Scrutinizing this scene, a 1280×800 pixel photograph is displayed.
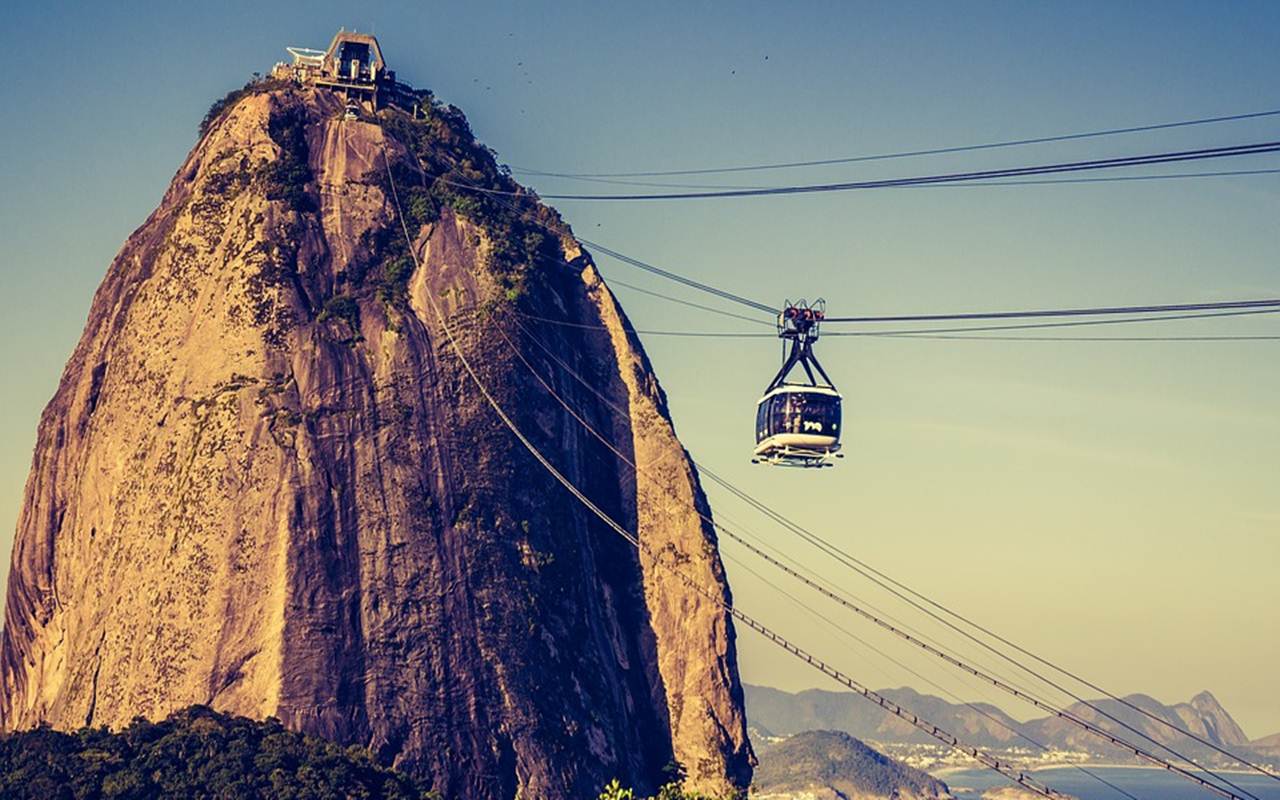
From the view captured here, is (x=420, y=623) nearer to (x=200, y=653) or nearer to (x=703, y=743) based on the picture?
(x=200, y=653)

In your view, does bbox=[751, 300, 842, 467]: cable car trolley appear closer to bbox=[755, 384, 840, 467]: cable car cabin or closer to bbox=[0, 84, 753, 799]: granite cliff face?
bbox=[755, 384, 840, 467]: cable car cabin

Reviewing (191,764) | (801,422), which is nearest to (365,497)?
Answer: (191,764)

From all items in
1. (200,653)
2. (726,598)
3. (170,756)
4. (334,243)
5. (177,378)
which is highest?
(334,243)

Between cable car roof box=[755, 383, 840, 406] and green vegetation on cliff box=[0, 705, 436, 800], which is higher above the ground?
cable car roof box=[755, 383, 840, 406]

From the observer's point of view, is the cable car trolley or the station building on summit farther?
the station building on summit

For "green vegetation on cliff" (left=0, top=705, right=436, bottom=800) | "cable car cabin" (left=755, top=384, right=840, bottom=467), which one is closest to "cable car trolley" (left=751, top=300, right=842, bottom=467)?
"cable car cabin" (left=755, top=384, right=840, bottom=467)

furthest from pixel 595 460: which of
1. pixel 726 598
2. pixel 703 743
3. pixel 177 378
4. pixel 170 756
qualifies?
pixel 170 756

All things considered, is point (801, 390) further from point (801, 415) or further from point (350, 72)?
point (350, 72)
